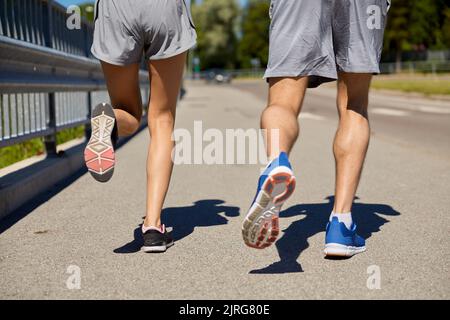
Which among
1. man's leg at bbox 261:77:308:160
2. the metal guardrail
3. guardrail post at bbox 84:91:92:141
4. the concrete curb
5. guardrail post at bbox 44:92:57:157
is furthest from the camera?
guardrail post at bbox 84:91:92:141

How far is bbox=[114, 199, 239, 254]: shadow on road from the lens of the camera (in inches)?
136

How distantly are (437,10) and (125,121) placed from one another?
6620 centimetres

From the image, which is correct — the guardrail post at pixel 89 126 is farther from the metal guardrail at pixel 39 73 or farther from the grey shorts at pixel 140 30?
the grey shorts at pixel 140 30

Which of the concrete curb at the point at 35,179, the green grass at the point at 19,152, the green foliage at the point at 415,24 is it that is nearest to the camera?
the concrete curb at the point at 35,179

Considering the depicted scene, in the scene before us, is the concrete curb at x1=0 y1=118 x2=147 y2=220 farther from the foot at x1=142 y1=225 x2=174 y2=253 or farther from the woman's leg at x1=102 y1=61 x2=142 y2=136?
the foot at x1=142 y1=225 x2=174 y2=253

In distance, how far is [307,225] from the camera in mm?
3852

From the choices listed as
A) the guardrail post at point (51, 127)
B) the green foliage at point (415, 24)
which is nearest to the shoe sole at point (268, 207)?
the guardrail post at point (51, 127)

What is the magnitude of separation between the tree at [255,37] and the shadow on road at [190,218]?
9150cm

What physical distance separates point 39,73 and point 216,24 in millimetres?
80891

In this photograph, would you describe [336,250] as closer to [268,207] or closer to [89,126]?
[268,207]

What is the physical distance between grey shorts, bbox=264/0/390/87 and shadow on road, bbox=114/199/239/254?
3.74 ft

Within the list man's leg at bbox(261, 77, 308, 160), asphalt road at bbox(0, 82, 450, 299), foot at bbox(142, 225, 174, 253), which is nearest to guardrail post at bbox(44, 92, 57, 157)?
asphalt road at bbox(0, 82, 450, 299)

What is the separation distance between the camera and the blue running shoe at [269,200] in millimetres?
2496

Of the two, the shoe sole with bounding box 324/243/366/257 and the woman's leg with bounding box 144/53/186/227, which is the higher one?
the woman's leg with bounding box 144/53/186/227
